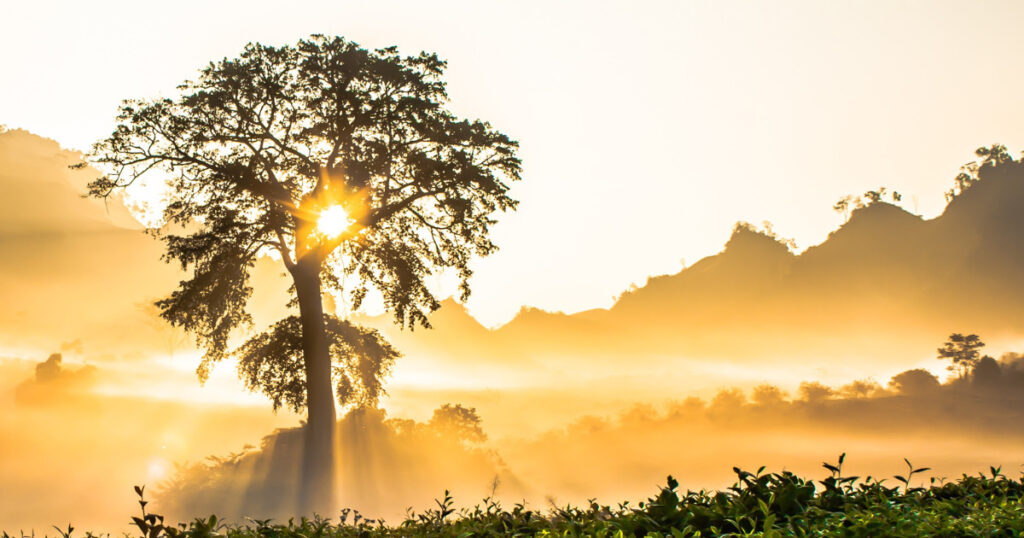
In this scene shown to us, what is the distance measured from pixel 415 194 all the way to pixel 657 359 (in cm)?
17775

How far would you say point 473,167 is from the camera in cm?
2123

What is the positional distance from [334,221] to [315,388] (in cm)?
564

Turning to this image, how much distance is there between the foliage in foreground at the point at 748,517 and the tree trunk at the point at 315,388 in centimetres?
1864

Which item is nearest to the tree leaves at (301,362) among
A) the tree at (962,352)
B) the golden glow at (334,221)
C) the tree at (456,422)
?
the golden glow at (334,221)

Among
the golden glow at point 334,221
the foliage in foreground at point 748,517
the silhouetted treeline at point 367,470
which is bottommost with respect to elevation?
the silhouetted treeline at point 367,470

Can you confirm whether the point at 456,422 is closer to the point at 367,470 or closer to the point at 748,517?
the point at 367,470

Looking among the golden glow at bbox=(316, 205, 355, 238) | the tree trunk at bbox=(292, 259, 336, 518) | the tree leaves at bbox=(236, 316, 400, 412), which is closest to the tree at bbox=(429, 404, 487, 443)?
the tree leaves at bbox=(236, 316, 400, 412)

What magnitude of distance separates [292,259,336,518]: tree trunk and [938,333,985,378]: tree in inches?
3863

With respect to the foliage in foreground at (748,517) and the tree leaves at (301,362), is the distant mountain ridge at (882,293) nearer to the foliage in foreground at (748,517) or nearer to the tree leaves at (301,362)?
the tree leaves at (301,362)

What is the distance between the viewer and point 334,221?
70.9 feet

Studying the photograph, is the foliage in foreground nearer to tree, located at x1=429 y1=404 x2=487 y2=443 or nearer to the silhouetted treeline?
the silhouetted treeline

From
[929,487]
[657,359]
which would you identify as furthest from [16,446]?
[657,359]

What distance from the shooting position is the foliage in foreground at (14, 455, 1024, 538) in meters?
3.44

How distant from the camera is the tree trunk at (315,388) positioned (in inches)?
881
